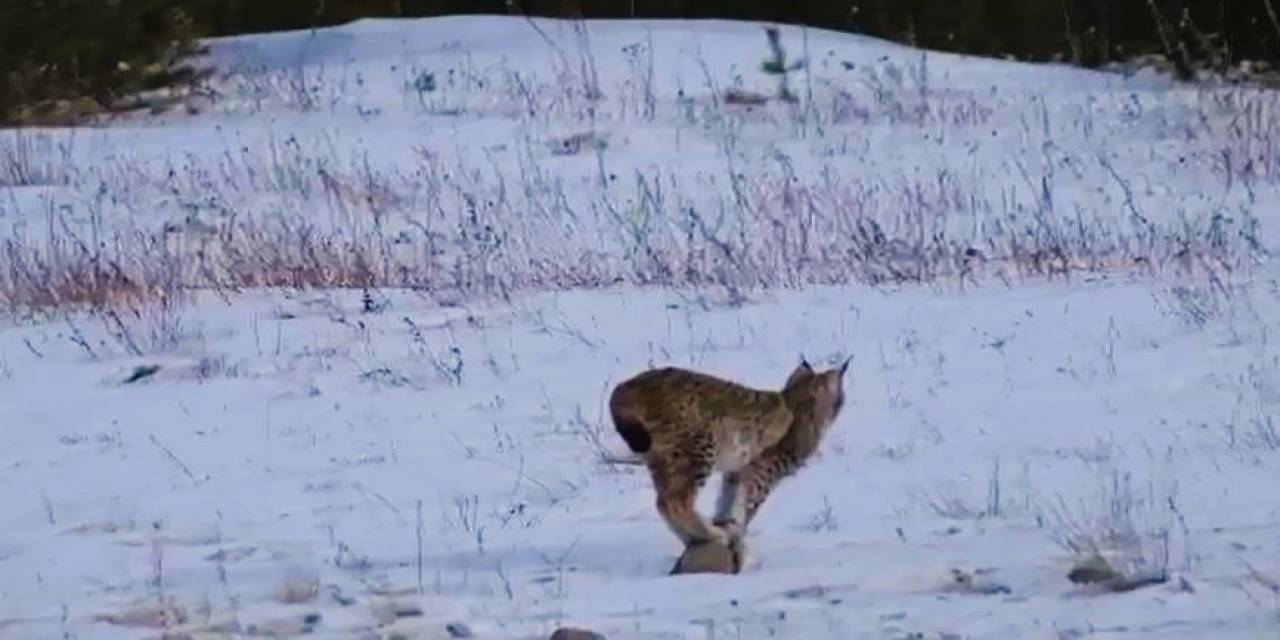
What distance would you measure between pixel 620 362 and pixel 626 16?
21.2 m

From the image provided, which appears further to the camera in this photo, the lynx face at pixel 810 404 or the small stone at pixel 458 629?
the lynx face at pixel 810 404

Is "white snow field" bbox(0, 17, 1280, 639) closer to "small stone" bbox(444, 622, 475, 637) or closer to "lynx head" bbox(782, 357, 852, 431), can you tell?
"small stone" bbox(444, 622, 475, 637)

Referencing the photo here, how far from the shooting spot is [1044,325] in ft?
32.4

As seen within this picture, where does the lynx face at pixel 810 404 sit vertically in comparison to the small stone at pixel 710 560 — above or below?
above

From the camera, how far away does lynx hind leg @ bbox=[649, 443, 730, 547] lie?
6797mm

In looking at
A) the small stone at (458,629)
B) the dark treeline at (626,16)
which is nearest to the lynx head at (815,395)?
the small stone at (458,629)

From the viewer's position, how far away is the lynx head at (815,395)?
730 centimetres

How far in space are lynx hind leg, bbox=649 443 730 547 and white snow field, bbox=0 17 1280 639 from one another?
0.47ft

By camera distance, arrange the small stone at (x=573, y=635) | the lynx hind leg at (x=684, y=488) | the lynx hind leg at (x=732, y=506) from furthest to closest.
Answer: the lynx hind leg at (x=732, y=506), the lynx hind leg at (x=684, y=488), the small stone at (x=573, y=635)

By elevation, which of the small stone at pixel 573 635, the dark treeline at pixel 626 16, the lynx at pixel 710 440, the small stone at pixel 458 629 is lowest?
the small stone at pixel 458 629

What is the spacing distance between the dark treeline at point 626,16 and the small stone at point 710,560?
535 inches

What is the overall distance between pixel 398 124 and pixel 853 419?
1061 cm

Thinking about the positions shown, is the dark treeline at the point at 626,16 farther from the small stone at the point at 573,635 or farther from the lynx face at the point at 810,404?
the small stone at the point at 573,635

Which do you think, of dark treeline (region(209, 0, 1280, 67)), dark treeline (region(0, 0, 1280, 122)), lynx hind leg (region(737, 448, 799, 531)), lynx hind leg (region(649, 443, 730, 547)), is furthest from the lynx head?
dark treeline (region(209, 0, 1280, 67))
